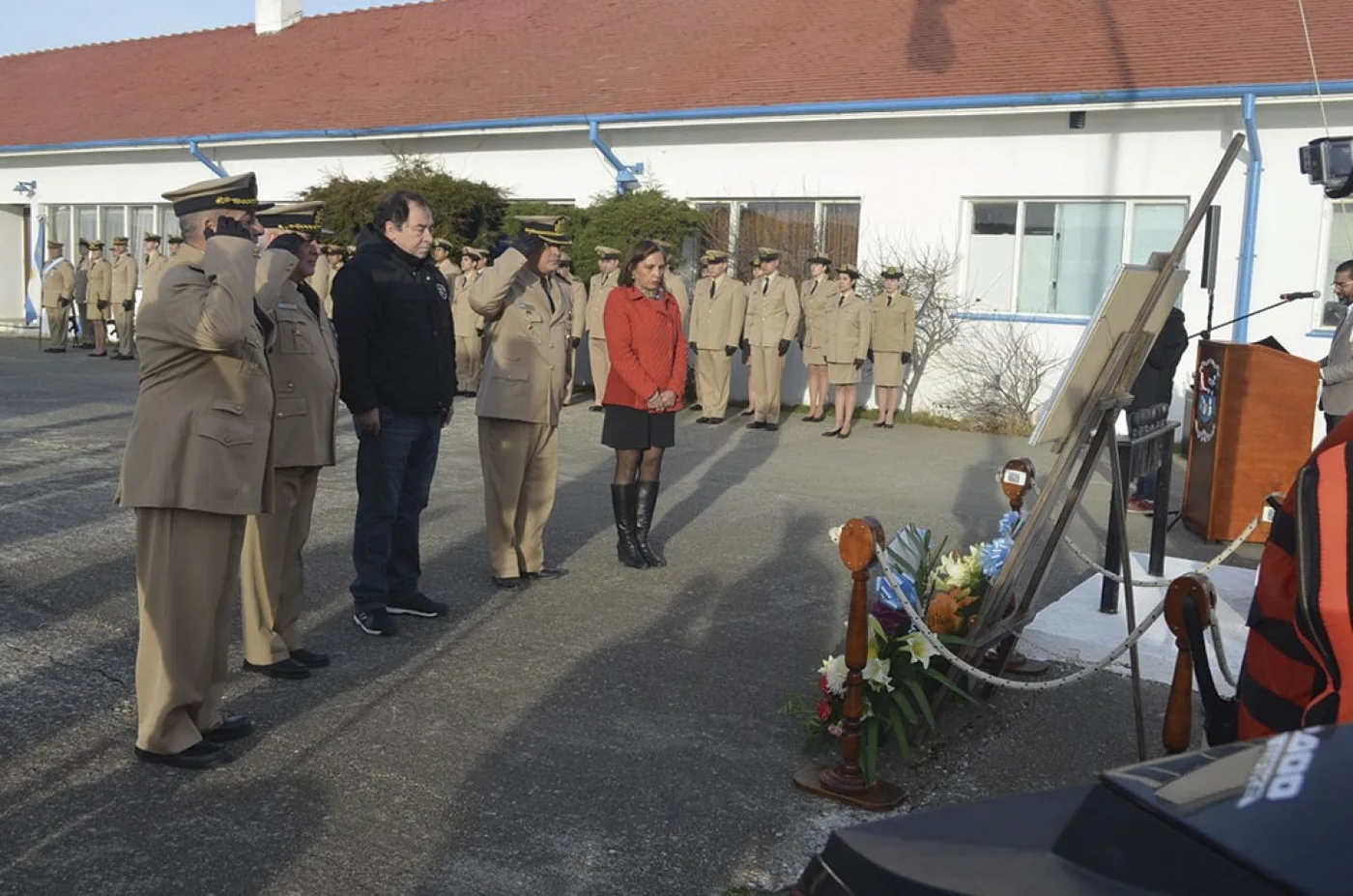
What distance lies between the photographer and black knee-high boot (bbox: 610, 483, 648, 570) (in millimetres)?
7453

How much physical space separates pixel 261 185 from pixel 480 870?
21303mm

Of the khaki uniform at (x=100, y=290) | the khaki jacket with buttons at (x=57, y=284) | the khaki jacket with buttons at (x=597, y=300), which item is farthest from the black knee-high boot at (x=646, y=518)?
the khaki jacket with buttons at (x=57, y=284)

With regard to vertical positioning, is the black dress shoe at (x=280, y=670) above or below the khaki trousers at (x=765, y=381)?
below

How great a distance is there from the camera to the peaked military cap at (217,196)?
4441 mm

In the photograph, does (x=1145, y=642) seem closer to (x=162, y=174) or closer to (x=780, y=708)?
(x=780, y=708)

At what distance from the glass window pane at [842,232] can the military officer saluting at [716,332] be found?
1.75 m

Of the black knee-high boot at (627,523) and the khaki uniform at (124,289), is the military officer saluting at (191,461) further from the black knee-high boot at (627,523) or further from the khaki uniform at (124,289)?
the khaki uniform at (124,289)

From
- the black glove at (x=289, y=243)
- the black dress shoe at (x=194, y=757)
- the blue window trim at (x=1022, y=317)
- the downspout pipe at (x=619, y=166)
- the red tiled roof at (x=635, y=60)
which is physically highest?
the red tiled roof at (x=635, y=60)

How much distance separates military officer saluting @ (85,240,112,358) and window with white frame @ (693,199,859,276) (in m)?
11.5

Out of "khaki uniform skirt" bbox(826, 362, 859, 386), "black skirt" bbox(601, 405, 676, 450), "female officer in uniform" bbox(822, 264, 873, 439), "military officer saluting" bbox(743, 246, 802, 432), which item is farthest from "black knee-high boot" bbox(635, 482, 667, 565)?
"military officer saluting" bbox(743, 246, 802, 432)

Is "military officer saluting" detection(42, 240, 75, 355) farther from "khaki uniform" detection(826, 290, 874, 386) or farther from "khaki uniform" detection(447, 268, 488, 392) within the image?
"khaki uniform" detection(826, 290, 874, 386)

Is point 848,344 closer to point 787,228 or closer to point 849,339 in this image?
point 849,339

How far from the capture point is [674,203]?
17016 millimetres

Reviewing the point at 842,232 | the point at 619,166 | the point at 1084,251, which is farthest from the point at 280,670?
the point at 619,166
